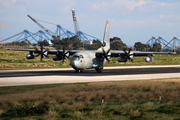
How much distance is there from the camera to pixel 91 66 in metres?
48.0

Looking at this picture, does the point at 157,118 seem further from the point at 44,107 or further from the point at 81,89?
the point at 81,89

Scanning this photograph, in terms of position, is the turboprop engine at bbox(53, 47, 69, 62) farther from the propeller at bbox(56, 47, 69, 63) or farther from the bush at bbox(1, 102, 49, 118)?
the bush at bbox(1, 102, 49, 118)

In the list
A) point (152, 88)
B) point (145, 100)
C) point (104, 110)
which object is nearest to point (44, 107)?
point (104, 110)

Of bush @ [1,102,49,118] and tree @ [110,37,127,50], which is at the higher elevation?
tree @ [110,37,127,50]

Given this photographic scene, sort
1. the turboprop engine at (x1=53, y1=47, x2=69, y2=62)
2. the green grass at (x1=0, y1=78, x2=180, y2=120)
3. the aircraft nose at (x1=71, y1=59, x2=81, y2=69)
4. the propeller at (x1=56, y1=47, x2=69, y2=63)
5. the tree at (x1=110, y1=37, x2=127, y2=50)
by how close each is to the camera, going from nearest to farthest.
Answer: the green grass at (x1=0, y1=78, x2=180, y2=120), the aircraft nose at (x1=71, y1=59, x2=81, y2=69), the propeller at (x1=56, y1=47, x2=69, y2=63), the turboprop engine at (x1=53, y1=47, x2=69, y2=62), the tree at (x1=110, y1=37, x2=127, y2=50)

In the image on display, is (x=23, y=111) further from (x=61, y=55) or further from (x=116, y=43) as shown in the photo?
(x=116, y=43)

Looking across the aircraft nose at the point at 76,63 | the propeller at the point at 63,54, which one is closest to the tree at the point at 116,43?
the propeller at the point at 63,54

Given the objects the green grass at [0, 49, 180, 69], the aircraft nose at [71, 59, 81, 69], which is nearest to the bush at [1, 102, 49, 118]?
the aircraft nose at [71, 59, 81, 69]

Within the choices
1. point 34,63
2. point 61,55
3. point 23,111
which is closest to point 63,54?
point 61,55

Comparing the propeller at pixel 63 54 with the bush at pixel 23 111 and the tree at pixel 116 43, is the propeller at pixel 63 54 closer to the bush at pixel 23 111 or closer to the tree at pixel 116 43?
the bush at pixel 23 111

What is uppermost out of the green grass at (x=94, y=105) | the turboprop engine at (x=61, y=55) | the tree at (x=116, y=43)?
the tree at (x=116, y=43)

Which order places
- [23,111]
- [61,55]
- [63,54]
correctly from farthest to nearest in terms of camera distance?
1. [61,55]
2. [63,54]
3. [23,111]

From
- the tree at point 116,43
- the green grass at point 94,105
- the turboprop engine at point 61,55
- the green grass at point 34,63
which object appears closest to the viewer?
the green grass at point 94,105

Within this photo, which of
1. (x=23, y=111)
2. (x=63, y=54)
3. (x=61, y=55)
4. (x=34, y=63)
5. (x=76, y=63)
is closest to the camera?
(x=23, y=111)
